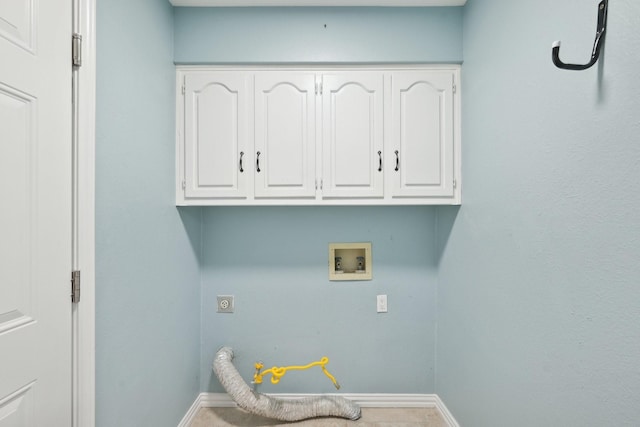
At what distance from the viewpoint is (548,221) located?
3.53 feet

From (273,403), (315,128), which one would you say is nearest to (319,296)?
(273,403)

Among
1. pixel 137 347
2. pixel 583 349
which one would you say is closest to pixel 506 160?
pixel 583 349

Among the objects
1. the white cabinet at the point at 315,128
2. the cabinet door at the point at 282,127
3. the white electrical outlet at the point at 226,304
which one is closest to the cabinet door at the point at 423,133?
the white cabinet at the point at 315,128

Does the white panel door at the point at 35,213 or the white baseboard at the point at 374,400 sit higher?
the white panel door at the point at 35,213

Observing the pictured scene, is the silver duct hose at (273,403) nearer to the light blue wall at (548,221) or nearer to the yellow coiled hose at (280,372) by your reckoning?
the yellow coiled hose at (280,372)

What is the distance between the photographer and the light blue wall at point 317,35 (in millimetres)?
1800

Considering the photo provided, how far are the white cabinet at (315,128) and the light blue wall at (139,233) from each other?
0.18 meters

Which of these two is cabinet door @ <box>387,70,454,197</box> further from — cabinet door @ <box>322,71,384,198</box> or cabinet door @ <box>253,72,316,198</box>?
cabinet door @ <box>253,72,316,198</box>

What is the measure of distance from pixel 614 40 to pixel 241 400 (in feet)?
7.46

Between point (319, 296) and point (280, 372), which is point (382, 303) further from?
point (280, 372)

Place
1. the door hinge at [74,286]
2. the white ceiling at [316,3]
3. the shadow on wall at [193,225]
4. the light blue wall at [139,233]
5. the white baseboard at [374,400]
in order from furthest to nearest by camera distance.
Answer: the white baseboard at [374,400], the shadow on wall at [193,225], the white ceiling at [316,3], the light blue wall at [139,233], the door hinge at [74,286]

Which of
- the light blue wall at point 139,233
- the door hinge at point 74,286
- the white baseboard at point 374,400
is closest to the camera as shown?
the door hinge at point 74,286

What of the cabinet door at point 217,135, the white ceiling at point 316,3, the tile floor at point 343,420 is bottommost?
the tile floor at point 343,420

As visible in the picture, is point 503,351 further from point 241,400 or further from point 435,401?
point 241,400
